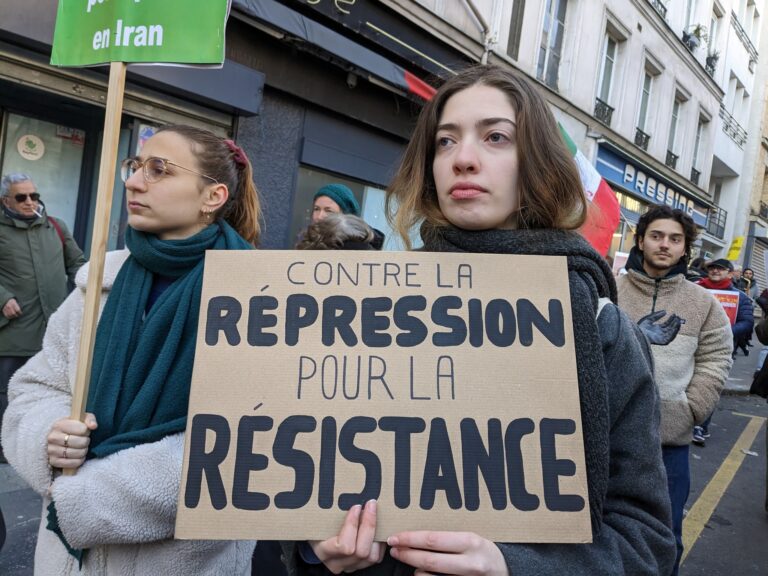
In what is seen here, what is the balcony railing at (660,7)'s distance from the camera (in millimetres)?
14817

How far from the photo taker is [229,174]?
6.30 ft

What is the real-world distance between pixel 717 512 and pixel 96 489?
474cm

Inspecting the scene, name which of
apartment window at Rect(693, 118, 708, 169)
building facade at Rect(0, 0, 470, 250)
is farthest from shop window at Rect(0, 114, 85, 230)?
apartment window at Rect(693, 118, 708, 169)

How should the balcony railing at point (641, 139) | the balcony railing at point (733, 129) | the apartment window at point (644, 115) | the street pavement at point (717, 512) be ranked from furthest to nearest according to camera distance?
the balcony railing at point (733, 129)
the apartment window at point (644, 115)
the balcony railing at point (641, 139)
the street pavement at point (717, 512)

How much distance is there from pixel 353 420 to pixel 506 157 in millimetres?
652

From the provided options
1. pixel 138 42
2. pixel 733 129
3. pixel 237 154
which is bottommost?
pixel 237 154

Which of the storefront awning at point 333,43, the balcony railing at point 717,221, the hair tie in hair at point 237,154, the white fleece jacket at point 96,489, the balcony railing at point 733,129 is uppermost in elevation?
the balcony railing at point 733,129

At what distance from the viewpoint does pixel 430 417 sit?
1.09 m

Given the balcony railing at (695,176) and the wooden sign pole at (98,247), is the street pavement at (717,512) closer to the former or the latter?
the wooden sign pole at (98,247)

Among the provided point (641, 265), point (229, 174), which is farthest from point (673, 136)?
point (229, 174)

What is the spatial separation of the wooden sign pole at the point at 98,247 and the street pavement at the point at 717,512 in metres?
2.11

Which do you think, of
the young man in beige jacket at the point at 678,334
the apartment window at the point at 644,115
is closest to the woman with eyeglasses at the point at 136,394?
the young man in beige jacket at the point at 678,334

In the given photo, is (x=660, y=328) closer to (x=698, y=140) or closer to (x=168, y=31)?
(x=168, y=31)

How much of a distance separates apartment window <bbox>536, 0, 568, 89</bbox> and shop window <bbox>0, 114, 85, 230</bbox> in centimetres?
867
